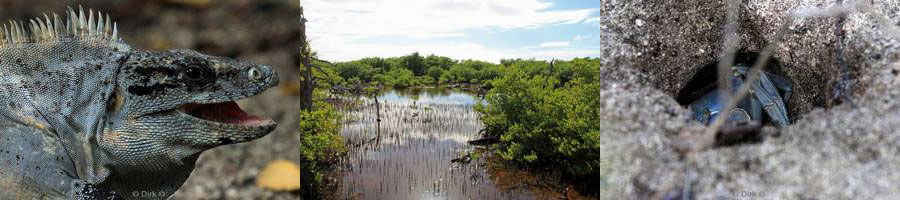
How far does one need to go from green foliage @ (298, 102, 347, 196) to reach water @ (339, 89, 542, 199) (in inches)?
3.1

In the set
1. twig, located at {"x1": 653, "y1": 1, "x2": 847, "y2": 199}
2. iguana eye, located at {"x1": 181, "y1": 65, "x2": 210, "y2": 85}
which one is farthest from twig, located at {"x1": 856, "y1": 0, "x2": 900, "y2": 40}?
iguana eye, located at {"x1": 181, "y1": 65, "x2": 210, "y2": 85}

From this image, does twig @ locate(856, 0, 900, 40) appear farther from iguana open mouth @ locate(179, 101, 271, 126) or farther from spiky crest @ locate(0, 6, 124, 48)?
spiky crest @ locate(0, 6, 124, 48)

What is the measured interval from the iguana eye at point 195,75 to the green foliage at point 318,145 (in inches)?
75.3

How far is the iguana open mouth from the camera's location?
1288mm

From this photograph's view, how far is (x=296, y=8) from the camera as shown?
7.94 feet

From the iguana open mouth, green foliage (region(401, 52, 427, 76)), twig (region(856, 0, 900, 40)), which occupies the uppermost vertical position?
twig (region(856, 0, 900, 40))

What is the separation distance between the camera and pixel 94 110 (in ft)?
3.95

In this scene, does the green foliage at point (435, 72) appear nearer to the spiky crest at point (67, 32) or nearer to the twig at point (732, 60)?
the twig at point (732, 60)

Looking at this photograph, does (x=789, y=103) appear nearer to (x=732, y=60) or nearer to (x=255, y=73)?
(x=732, y=60)

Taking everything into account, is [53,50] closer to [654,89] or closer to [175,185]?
[175,185]

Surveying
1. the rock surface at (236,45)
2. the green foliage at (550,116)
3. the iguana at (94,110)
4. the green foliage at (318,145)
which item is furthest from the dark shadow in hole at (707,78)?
the green foliage at (318,145)

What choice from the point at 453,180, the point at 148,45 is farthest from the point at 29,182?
the point at 453,180

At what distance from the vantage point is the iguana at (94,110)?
1.22 meters

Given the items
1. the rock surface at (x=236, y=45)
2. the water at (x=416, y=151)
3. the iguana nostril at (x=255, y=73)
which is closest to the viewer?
the iguana nostril at (x=255, y=73)
